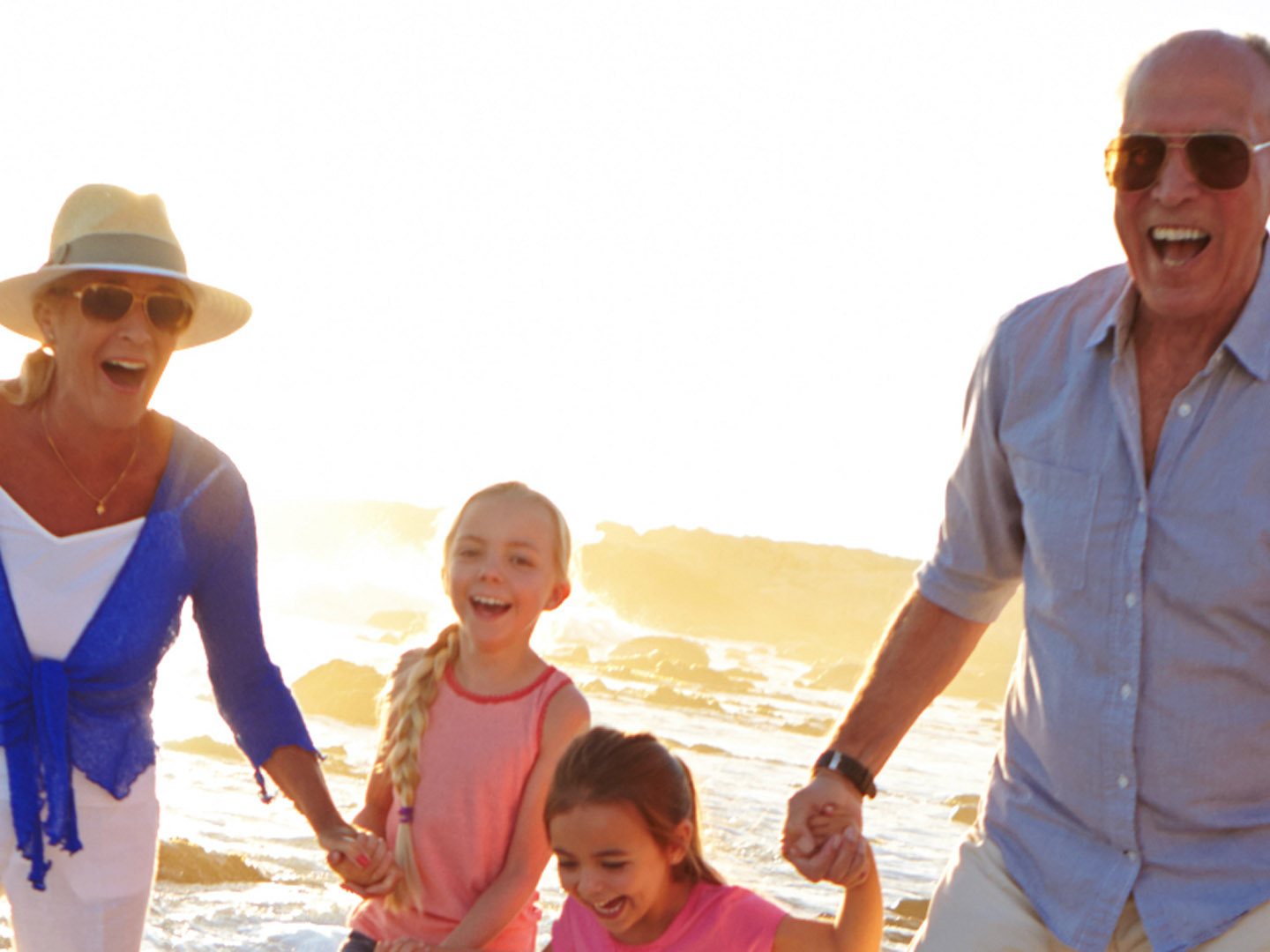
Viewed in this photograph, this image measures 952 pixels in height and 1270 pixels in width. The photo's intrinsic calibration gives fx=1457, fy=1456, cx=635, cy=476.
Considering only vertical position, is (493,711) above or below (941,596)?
below

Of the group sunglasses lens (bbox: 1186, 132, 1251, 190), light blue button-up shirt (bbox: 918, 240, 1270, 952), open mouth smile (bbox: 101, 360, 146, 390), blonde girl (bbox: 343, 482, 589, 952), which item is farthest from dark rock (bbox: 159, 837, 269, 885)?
sunglasses lens (bbox: 1186, 132, 1251, 190)

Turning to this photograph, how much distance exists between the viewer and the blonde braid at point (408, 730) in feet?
11.5

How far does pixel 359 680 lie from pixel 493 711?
10.1 m

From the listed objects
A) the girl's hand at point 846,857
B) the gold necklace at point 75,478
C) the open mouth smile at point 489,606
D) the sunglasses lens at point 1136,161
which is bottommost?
the girl's hand at point 846,857

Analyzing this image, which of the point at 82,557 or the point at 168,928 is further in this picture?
the point at 168,928

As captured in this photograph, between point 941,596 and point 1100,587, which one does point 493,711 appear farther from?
point 1100,587

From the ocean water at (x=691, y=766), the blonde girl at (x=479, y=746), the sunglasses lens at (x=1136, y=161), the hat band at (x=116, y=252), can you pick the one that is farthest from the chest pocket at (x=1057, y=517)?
the hat band at (x=116, y=252)

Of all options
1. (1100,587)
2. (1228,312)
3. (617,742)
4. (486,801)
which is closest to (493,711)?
(486,801)

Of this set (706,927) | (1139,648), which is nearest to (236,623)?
(706,927)

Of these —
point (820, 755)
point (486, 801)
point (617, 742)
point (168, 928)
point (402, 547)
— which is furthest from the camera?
point (402, 547)

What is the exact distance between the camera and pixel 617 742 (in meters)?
3.15

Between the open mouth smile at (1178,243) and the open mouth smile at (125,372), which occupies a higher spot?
the open mouth smile at (1178,243)

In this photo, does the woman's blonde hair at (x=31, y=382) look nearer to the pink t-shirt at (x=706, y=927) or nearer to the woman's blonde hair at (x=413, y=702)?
the woman's blonde hair at (x=413, y=702)

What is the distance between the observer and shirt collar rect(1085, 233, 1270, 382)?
98.9 inches
